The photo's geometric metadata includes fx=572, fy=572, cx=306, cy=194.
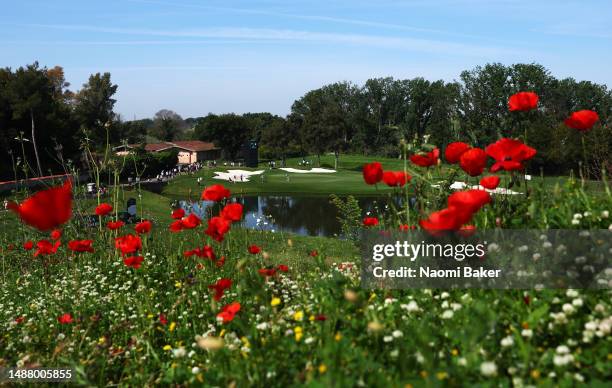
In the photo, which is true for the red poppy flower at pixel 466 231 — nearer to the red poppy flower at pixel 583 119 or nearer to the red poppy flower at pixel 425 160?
the red poppy flower at pixel 425 160

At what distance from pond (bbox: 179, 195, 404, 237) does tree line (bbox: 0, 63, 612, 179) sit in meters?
4.99

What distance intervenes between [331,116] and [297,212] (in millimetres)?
32067

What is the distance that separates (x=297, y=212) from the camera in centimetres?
→ 2709

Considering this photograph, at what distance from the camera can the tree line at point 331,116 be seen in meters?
32.5

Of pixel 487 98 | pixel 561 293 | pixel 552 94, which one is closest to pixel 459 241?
pixel 561 293

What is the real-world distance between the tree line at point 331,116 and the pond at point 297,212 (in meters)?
4.99

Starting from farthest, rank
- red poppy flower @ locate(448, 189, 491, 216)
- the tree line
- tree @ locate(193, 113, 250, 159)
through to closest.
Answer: tree @ locate(193, 113, 250, 159) → the tree line → red poppy flower @ locate(448, 189, 491, 216)

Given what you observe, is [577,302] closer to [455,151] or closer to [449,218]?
[449,218]

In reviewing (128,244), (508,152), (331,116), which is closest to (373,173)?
(508,152)

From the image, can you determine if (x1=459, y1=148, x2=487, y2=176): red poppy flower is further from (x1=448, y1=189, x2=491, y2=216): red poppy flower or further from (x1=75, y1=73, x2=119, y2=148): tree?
(x1=75, y1=73, x2=119, y2=148): tree

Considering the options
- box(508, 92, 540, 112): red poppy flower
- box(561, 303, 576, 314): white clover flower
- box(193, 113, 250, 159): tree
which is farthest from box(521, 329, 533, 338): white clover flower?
box(193, 113, 250, 159): tree

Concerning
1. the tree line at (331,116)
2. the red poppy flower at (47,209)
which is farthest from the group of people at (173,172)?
the red poppy flower at (47,209)

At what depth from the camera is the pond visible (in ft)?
68.1

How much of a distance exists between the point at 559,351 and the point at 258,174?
149ft
